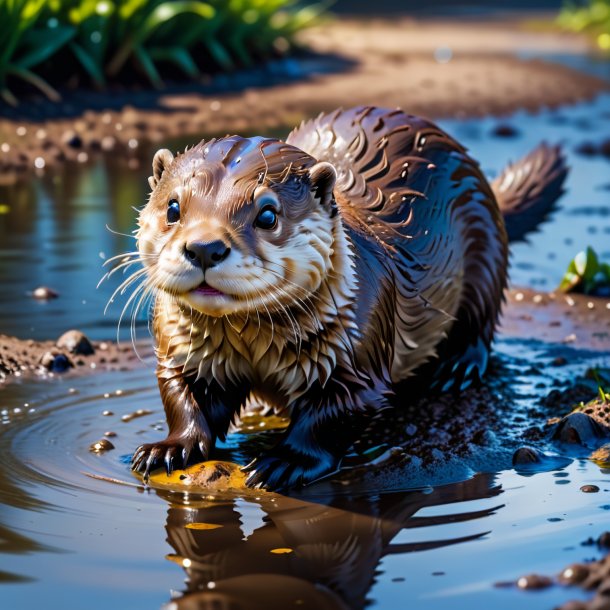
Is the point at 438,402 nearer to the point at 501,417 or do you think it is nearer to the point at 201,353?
the point at 501,417

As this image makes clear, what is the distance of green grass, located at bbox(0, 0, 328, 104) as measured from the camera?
9.99 meters

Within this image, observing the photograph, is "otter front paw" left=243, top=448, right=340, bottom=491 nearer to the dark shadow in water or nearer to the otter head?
the otter head

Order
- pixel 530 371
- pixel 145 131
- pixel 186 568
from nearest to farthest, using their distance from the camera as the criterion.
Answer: pixel 186 568 → pixel 530 371 → pixel 145 131

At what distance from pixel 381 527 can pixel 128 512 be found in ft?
2.25

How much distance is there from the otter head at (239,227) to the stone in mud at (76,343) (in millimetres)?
1412

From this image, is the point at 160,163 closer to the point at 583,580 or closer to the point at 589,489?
the point at 589,489

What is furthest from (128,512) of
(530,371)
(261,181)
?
(530,371)

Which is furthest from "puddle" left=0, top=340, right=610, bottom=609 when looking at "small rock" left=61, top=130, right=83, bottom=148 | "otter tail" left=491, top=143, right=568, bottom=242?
"small rock" left=61, top=130, right=83, bottom=148

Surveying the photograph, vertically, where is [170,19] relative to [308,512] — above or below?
above

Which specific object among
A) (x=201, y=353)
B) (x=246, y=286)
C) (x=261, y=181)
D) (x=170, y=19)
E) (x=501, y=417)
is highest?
(x=170, y=19)

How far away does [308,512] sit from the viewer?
11.8 ft

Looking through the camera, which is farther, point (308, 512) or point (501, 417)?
point (501, 417)

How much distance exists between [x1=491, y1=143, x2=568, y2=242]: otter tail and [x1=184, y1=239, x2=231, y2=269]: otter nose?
7.46 feet

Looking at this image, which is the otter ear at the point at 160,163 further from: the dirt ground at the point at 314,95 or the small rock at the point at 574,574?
the dirt ground at the point at 314,95
